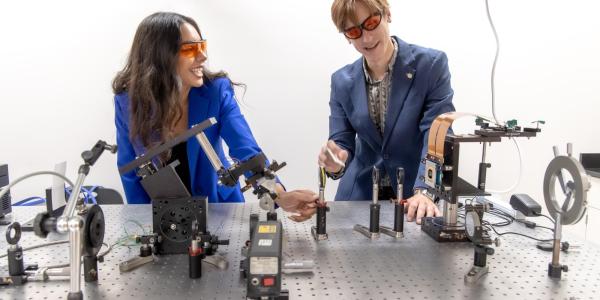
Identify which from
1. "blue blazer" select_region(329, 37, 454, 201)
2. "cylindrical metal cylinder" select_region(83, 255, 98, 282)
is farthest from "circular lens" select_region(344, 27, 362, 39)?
"cylindrical metal cylinder" select_region(83, 255, 98, 282)

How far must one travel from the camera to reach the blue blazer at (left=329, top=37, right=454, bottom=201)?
5.87ft

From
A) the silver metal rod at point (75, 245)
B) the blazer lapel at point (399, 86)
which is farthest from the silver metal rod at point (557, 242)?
the silver metal rod at point (75, 245)

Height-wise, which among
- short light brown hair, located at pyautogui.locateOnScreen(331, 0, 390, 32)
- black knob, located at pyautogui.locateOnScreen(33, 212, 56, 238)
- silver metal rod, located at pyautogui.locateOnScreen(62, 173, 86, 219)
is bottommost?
black knob, located at pyautogui.locateOnScreen(33, 212, 56, 238)

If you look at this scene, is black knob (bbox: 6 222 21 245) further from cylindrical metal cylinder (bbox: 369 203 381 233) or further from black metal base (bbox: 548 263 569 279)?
black metal base (bbox: 548 263 569 279)

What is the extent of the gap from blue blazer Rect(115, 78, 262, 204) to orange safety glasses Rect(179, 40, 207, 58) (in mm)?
176

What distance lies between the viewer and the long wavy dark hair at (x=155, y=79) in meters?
1.68

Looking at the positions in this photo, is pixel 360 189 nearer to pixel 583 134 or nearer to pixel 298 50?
pixel 298 50

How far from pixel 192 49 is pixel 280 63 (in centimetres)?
118

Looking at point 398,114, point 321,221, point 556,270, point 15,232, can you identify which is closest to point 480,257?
point 556,270

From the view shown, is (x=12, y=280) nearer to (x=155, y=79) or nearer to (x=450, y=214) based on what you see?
(x=155, y=79)

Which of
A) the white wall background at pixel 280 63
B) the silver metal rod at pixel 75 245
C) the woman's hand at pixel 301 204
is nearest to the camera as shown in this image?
the silver metal rod at pixel 75 245

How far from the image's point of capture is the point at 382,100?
1.87 metres

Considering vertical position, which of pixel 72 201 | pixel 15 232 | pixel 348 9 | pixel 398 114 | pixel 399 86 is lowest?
pixel 15 232

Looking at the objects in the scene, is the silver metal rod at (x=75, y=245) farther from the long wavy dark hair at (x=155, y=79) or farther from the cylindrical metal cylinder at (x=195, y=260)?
the long wavy dark hair at (x=155, y=79)
